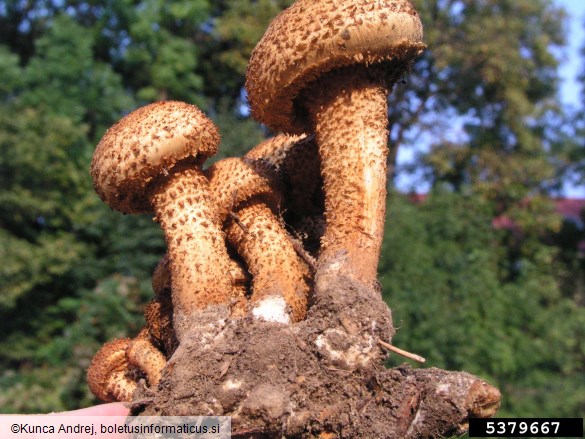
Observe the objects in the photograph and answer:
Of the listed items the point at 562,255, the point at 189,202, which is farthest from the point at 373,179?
the point at 562,255

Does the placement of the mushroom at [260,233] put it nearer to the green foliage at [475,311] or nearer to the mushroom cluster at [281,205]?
the mushroom cluster at [281,205]

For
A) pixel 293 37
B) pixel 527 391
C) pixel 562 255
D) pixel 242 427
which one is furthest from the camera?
pixel 562 255

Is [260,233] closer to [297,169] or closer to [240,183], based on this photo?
[240,183]

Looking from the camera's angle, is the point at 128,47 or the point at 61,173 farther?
the point at 128,47

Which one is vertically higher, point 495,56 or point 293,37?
point 495,56

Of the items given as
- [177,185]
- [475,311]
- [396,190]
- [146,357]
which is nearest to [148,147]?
[177,185]

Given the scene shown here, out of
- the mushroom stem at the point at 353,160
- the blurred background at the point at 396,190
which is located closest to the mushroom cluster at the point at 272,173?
the mushroom stem at the point at 353,160

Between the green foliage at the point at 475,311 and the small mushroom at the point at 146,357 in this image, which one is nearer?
the small mushroom at the point at 146,357

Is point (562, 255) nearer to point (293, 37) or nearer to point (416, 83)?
point (416, 83)
